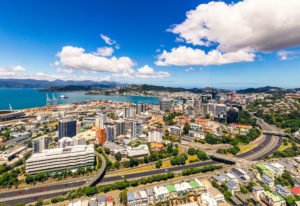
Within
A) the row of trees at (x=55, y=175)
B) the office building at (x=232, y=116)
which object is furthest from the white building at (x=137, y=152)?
the office building at (x=232, y=116)

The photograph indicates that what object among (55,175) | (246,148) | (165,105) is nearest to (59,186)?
(55,175)

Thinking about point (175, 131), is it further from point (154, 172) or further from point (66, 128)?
point (66, 128)

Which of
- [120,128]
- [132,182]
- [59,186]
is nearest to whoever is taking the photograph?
[132,182]

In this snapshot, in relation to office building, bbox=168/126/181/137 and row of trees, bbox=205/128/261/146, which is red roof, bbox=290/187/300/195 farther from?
office building, bbox=168/126/181/137

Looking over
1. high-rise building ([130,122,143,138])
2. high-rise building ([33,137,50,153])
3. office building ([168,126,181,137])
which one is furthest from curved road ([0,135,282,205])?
high-rise building ([130,122,143,138])

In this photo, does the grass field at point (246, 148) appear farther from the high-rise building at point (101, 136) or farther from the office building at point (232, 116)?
the high-rise building at point (101, 136)
